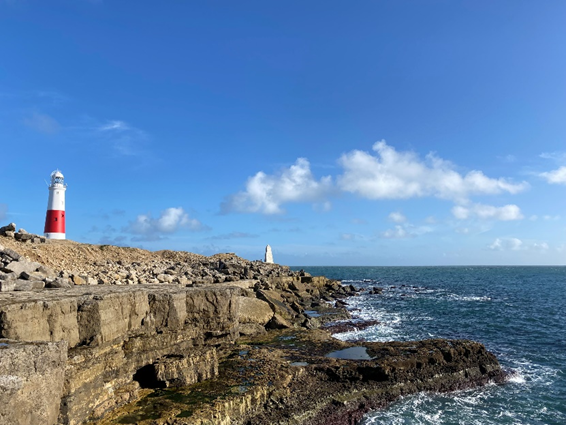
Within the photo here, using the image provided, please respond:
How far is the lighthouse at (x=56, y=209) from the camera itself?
Answer: 37812 millimetres

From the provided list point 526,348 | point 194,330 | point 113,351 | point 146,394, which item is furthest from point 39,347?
point 526,348

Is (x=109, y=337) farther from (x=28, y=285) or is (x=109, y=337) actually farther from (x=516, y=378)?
(x=516, y=378)

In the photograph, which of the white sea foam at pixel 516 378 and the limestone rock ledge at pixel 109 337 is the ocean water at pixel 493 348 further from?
the limestone rock ledge at pixel 109 337

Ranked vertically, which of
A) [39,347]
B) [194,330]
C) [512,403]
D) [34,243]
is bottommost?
[512,403]

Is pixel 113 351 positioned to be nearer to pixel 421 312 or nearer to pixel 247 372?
pixel 247 372

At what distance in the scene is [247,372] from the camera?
1223cm

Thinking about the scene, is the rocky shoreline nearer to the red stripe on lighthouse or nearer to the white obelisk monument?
the red stripe on lighthouse

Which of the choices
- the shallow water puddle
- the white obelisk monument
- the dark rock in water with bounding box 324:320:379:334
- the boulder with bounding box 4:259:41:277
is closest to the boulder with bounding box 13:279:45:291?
the boulder with bounding box 4:259:41:277

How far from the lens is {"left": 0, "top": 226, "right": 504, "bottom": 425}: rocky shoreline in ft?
25.3

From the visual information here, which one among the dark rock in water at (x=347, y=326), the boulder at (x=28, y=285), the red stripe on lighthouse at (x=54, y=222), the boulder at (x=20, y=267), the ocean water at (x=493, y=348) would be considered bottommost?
the ocean water at (x=493, y=348)

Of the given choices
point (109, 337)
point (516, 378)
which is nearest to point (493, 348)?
point (516, 378)

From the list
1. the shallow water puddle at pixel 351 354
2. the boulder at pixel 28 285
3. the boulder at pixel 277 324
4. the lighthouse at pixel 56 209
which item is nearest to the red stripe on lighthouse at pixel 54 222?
the lighthouse at pixel 56 209

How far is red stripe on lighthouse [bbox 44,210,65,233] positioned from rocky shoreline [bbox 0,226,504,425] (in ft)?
79.2

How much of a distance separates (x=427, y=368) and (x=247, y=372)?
7.19 metres
